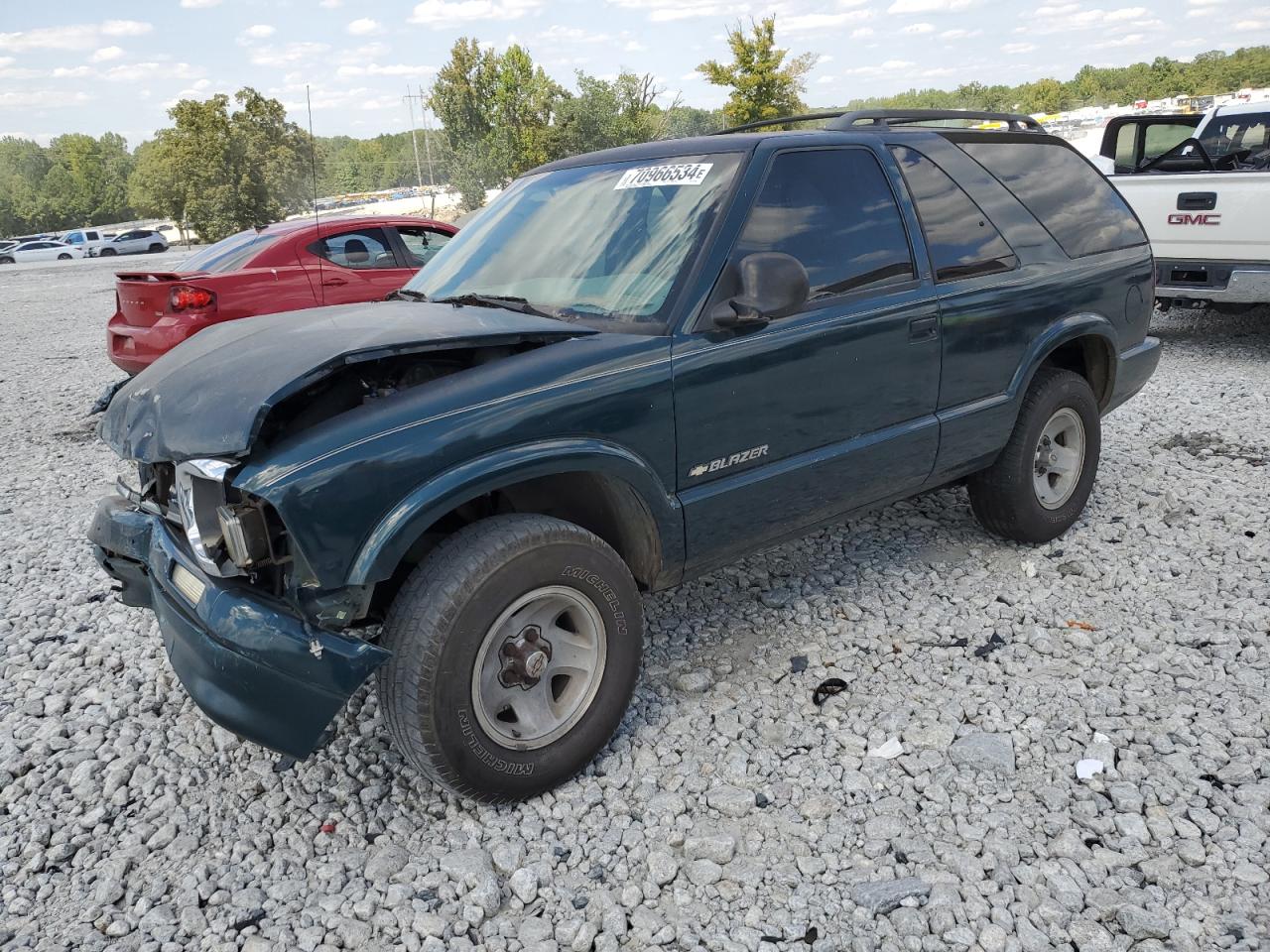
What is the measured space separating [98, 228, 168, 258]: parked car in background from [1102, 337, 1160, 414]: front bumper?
50.0m

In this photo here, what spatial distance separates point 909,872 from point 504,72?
57126 mm

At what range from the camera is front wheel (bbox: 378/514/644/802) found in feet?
8.41

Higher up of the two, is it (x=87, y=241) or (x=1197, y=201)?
(x=87, y=241)

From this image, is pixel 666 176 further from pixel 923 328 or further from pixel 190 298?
pixel 190 298

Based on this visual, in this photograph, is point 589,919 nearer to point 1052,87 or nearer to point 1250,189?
point 1250,189

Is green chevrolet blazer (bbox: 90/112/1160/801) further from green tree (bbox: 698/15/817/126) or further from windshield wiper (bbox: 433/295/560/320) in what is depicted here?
green tree (bbox: 698/15/817/126)

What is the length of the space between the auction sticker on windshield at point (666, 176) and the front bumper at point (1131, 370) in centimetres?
252

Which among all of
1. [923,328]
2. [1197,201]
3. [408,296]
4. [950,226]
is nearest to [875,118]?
[950,226]

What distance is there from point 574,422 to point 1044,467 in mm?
2744

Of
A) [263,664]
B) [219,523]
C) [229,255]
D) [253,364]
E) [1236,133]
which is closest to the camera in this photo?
[263,664]

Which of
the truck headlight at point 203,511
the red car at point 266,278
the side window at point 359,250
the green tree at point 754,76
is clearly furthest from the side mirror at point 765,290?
the green tree at point 754,76

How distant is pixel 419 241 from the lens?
31.0 ft

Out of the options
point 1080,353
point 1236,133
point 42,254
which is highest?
point 42,254

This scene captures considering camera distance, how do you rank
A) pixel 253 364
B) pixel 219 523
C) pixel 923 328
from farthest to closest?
pixel 923 328, pixel 253 364, pixel 219 523
